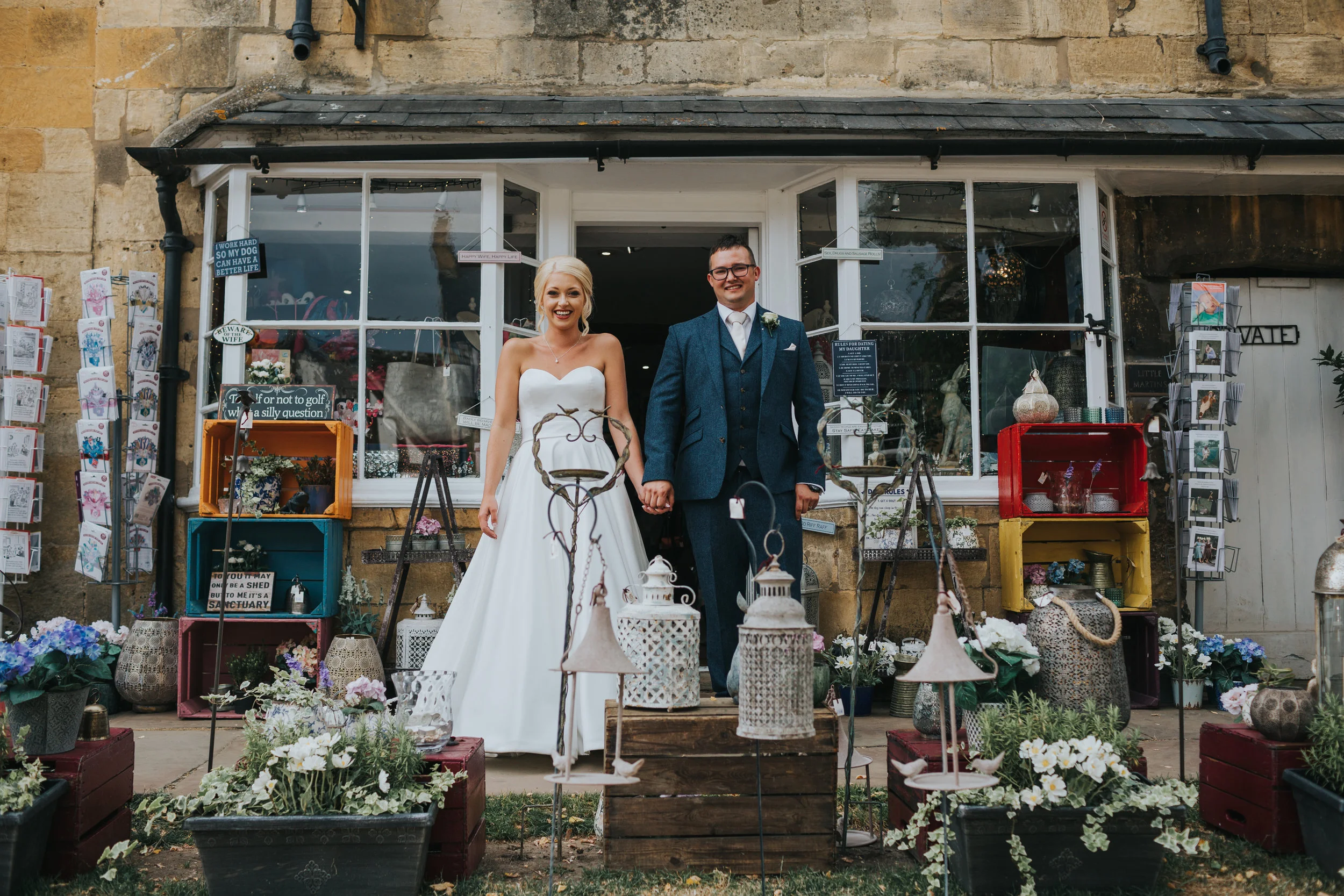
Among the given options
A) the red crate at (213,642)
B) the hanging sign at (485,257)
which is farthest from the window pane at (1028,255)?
the red crate at (213,642)

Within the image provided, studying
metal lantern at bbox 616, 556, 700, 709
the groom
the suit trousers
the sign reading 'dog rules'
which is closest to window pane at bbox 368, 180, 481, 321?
the sign reading 'dog rules'

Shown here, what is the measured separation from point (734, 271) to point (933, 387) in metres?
2.49

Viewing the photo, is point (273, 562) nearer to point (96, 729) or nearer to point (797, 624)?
point (96, 729)

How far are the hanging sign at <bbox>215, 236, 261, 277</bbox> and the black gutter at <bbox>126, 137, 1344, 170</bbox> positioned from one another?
0.52 meters

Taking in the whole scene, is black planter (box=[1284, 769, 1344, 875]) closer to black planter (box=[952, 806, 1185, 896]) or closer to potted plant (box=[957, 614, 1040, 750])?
black planter (box=[952, 806, 1185, 896])

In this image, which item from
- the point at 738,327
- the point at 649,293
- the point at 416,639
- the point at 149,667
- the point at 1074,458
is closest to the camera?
the point at 738,327

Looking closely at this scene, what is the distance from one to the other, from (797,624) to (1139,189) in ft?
15.4

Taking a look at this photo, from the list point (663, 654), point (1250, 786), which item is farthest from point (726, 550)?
point (1250, 786)

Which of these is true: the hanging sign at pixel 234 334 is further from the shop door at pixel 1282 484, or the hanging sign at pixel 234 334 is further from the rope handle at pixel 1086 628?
the shop door at pixel 1282 484

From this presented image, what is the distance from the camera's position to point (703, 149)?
5426 mm

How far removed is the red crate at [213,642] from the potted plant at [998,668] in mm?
3378

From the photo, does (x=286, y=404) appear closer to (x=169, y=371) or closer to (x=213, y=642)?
(x=169, y=371)

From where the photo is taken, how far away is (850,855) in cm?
291

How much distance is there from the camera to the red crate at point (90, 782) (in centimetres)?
269
